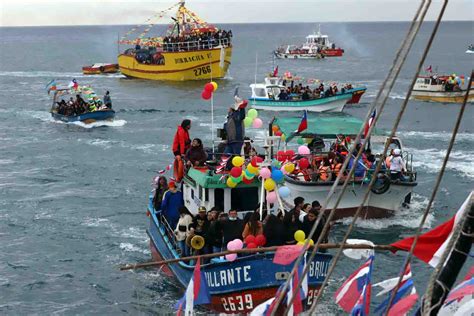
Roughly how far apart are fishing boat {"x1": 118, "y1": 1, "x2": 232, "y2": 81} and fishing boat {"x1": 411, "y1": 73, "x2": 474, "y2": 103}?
21186 millimetres

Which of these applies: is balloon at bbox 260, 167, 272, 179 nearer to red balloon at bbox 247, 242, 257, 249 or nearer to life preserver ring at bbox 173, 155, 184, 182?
red balloon at bbox 247, 242, 257, 249

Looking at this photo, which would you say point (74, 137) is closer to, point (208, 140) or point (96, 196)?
point (208, 140)

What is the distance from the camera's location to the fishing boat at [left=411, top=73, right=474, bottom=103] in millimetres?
54812

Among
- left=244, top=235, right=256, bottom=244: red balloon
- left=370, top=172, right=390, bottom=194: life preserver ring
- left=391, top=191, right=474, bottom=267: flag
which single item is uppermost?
left=391, top=191, right=474, bottom=267: flag

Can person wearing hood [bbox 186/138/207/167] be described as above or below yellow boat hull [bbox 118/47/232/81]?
above

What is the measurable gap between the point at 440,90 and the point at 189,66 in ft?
85.7

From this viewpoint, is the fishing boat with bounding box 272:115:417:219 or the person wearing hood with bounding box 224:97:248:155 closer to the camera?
the person wearing hood with bounding box 224:97:248:155

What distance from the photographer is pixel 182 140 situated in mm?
19656

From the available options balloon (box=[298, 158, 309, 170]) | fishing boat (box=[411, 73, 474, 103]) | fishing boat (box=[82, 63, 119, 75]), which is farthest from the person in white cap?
fishing boat (box=[82, 63, 119, 75])

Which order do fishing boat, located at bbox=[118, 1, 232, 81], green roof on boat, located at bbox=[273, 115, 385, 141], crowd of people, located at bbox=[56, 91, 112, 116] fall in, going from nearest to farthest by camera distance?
1. green roof on boat, located at bbox=[273, 115, 385, 141]
2. crowd of people, located at bbox=[56, 91, 112, 116]
3. fishing boat, located at bbox=[118, 1, 232, 81]

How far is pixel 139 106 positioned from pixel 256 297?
43219 mm

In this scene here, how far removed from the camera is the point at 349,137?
27.9 metres

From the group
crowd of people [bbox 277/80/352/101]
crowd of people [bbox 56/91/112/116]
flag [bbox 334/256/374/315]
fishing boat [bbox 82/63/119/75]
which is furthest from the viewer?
fishing boat [bbox 82/63/119/75]

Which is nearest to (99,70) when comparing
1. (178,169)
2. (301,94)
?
(301,94)
